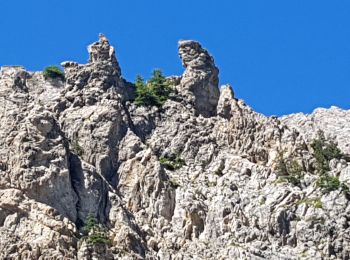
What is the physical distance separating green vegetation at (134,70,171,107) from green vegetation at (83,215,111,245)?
25.3 metres

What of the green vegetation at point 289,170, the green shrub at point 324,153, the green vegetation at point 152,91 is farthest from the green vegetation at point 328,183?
the green vegetation at point 152,91

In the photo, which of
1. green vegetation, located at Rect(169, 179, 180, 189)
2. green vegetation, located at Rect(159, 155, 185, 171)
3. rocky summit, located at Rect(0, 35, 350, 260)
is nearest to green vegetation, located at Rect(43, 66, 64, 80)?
rocky summit, located at Rect(0, 35, 350, 260)

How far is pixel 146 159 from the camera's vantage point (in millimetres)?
144625

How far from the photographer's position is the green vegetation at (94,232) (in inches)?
5162

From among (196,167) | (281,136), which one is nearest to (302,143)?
(281,136)

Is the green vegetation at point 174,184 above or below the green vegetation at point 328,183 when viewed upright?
below

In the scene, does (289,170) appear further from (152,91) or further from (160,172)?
(152,91)

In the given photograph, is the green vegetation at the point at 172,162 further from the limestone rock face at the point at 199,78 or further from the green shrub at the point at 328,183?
the green shrub at the point at 328,183

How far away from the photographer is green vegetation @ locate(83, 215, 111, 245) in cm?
13112

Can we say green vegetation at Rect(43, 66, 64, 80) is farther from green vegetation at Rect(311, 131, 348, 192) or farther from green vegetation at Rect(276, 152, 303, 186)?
green vegetation at Rect(311, 131, 348, 192)

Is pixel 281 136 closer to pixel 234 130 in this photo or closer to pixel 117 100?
pixel 234 130

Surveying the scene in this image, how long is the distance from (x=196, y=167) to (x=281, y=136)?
979 centimetres

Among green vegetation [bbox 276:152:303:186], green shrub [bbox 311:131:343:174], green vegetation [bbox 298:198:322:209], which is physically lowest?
green vegetation [bbox 298:198:322:209]

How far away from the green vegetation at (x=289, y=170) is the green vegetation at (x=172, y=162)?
10.2 meters
